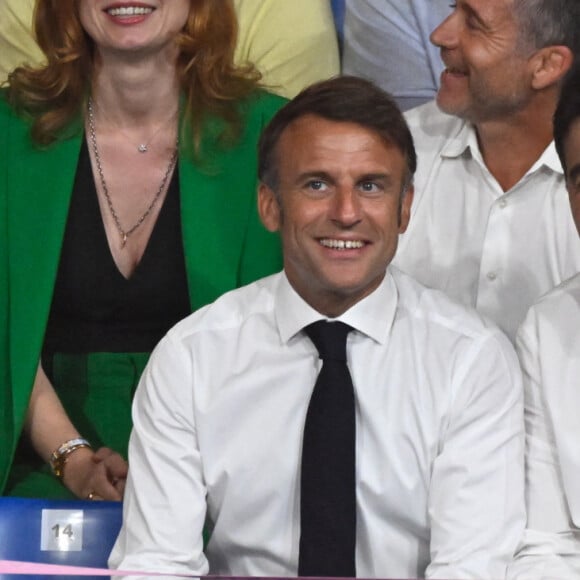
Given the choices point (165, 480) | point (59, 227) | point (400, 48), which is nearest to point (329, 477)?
point (165, 480)

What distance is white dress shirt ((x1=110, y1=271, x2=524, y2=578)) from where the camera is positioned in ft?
5.57

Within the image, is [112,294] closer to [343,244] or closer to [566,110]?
[343,244]

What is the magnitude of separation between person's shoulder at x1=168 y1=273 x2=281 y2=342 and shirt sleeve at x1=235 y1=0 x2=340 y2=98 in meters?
0.57

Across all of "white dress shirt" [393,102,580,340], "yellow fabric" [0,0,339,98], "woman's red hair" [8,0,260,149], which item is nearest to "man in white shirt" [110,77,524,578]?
"white dress shirt" [393,102,580,340]

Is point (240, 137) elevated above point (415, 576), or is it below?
above

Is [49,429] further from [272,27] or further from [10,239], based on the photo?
[272,27]

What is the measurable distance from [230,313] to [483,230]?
472 millimetres

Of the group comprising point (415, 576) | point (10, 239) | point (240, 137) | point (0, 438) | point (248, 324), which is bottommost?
point (415, 576)

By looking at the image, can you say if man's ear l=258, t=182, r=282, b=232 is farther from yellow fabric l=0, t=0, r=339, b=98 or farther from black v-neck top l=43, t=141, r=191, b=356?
yellow fabric l=0, t=0, r=339, b=98

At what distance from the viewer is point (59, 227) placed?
7.07ft

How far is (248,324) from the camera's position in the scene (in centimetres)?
178

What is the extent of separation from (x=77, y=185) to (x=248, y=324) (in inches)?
20.8

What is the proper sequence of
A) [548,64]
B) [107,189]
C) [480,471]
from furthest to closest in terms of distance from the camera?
[107,189] → [548,64] → [480,471]

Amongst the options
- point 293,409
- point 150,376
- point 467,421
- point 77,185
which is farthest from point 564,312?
point 77,185
